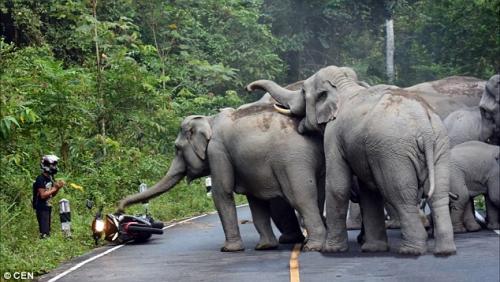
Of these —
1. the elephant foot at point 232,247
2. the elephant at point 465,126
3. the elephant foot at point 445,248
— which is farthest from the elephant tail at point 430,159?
the elephant at point 465,126

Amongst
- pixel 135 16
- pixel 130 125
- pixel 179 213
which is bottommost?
pixel 179 213

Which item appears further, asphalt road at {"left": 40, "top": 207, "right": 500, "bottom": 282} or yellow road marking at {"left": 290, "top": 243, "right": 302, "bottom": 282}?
yellow road marking at {"left": 290, "top": 243, "right": 302, "bottom": 282}

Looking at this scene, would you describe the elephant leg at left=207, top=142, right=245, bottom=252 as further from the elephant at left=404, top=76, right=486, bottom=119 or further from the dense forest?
the elephant at left=404, top=76, right=486, bottom=119

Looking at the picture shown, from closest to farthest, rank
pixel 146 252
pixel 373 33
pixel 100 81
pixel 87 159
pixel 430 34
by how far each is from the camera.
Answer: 1. pixel 146 252
2. pixel 87 159
3. pixel 100 81
4. pixel 430 34
5. pixel 373 33

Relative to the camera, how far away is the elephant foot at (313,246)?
16.5 meters

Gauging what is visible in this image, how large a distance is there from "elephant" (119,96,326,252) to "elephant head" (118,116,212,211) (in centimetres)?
2

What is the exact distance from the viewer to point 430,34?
40.3 m

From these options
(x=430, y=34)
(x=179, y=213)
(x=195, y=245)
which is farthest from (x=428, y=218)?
(x=430, y=34)

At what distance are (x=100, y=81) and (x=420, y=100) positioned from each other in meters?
13.8

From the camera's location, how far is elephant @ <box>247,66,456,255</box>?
1480cm

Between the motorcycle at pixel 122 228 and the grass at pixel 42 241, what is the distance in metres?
0.30

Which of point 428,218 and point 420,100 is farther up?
point 420,100

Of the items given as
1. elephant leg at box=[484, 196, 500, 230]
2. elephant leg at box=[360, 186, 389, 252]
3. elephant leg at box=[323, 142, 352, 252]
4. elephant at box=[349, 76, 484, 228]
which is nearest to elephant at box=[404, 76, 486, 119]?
elephant at box=[349, 76, 484, 228]

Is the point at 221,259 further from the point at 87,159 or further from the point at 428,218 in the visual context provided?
the point at 87,159
